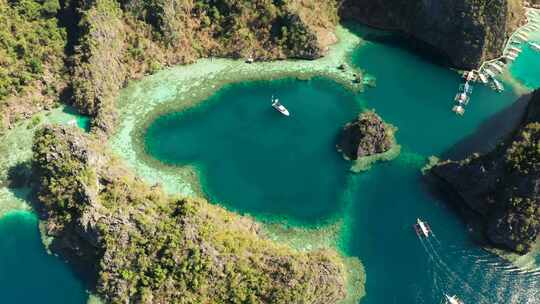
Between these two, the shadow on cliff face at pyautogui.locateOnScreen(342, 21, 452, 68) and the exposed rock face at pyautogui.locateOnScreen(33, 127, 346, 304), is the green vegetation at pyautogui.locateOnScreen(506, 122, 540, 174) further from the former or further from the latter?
the shadow on cliff face at pyautogui.locateOnScreen(342, 21, 452, 68)

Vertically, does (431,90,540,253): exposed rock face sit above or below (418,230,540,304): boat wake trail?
above

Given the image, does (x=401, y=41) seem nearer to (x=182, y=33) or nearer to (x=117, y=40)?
(x=182, y=33)

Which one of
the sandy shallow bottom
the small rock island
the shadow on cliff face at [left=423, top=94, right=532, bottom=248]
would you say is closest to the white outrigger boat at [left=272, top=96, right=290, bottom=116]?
the sandy shallow bottom

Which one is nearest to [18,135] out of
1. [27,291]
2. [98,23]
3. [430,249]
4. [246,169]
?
[98,23]

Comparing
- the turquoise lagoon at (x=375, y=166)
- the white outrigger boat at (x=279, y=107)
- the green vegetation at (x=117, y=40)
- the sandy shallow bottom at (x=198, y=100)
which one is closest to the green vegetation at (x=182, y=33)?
the green vegetation at (x=117, y=40)

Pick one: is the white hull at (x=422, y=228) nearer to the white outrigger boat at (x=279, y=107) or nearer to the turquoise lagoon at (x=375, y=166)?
the turquoise lagoon at (x=375, y=166)

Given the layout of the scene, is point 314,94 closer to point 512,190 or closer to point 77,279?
point 512,190

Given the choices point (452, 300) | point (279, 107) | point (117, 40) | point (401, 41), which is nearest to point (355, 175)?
point (279, 107)
